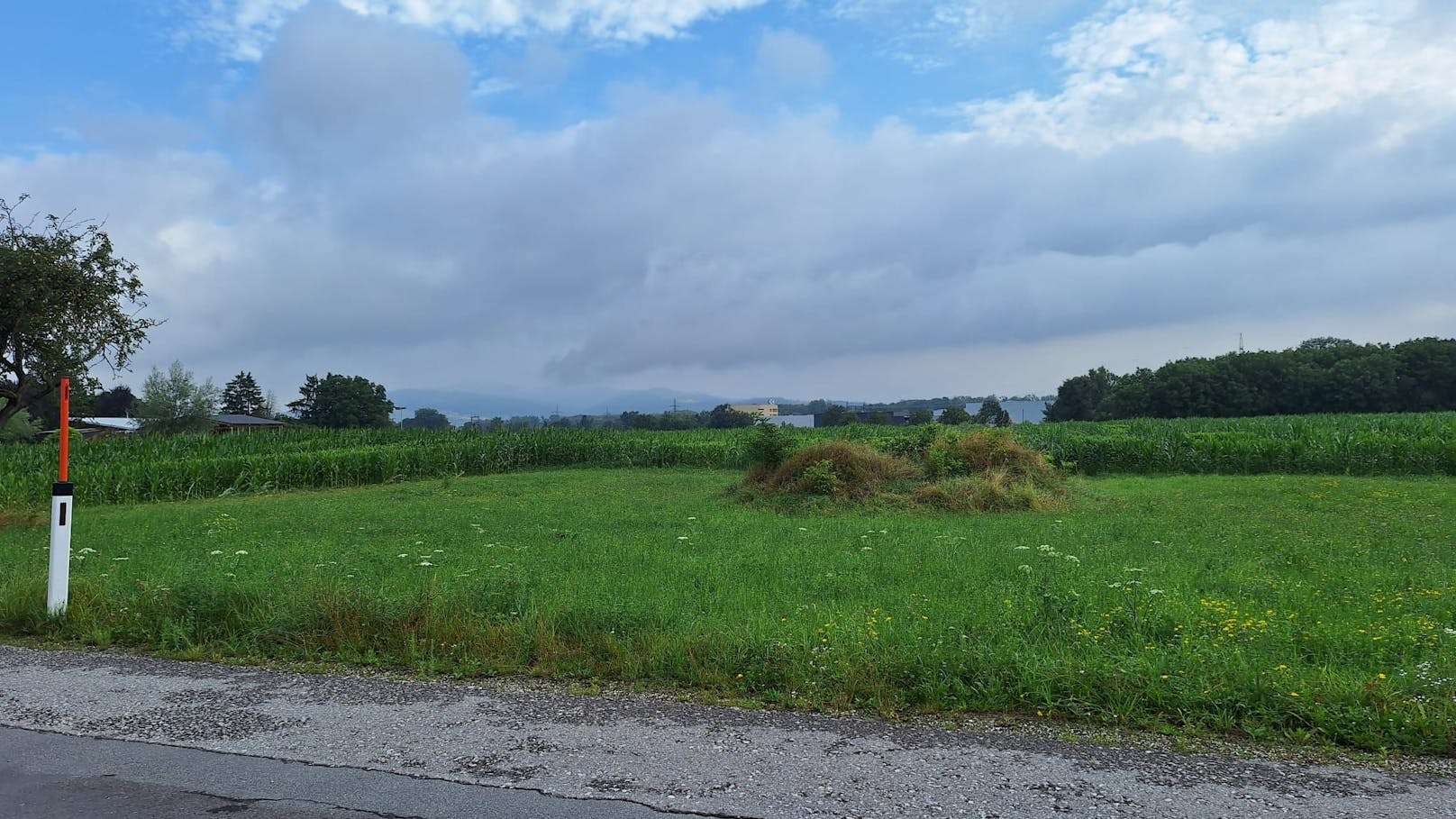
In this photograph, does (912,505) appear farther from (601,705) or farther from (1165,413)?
(1165,413)

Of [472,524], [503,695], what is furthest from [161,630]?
[472,524]

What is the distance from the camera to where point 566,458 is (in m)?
33.0

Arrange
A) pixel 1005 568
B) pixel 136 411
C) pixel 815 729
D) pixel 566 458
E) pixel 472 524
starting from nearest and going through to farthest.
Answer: pixel 815 729 → pixel 1005 568 → pixel 472 524 → pixel 566 458 → pixel 136 411

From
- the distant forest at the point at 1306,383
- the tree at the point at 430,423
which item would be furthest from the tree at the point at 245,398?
the distant forest at the point at 1306,383

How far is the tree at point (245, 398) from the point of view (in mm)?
112125

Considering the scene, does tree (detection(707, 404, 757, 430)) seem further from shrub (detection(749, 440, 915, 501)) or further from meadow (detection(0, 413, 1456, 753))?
meadow (detection(0, 413, 1456, 753))

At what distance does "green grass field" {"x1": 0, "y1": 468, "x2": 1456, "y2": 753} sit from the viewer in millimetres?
5074

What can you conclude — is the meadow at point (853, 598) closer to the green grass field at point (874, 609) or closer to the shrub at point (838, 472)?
the green grass field at point (874, 609)

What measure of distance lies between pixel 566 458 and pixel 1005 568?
25.5m

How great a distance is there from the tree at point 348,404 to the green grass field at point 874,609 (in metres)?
75.9

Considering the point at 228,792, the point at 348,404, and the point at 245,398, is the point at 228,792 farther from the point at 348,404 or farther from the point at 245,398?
the point at 245,398

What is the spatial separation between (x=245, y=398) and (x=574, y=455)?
98.7 m

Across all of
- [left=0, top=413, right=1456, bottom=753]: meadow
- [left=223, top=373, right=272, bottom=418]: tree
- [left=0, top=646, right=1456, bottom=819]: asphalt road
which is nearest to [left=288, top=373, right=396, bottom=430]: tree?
[left=223, top=373, right=272, bottom=418]: tree

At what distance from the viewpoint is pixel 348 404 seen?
85.8 m
